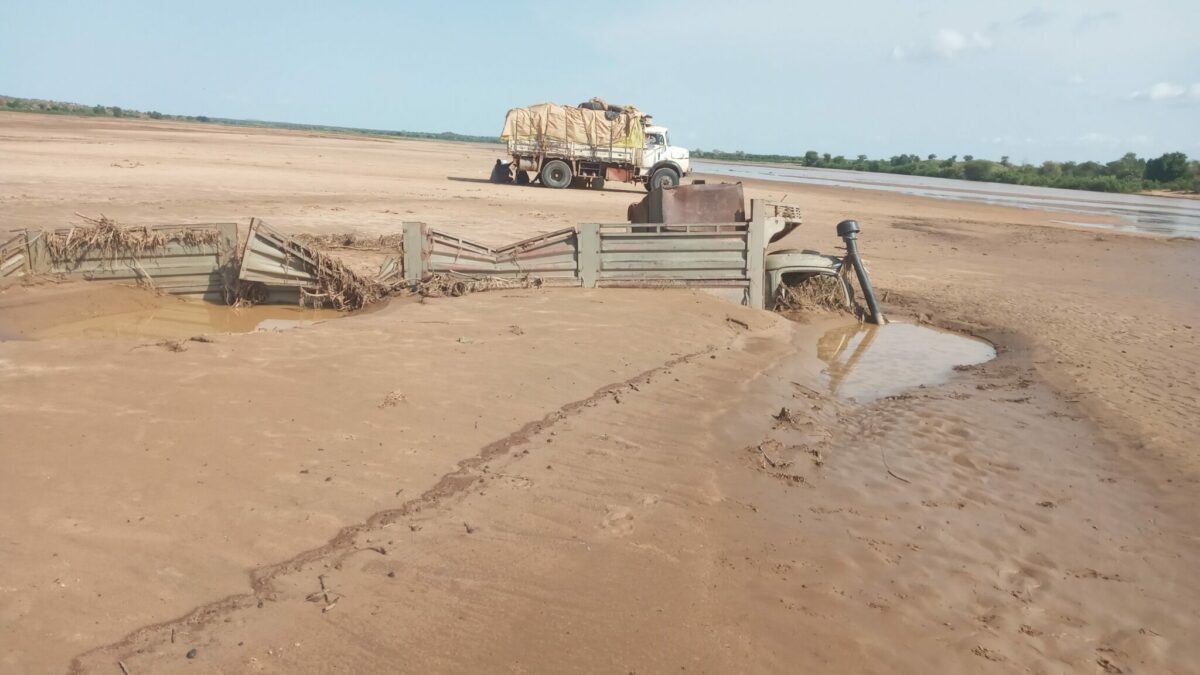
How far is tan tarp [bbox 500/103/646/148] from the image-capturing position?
2708cm

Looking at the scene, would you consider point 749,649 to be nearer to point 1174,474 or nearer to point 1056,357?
point 1174,474

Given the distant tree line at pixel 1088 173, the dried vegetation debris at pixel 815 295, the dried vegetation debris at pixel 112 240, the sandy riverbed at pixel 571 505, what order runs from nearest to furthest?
the sandy riverbed at pixel 571 505, the dried vegetation debris at pixel 112 240, the dried vegetation debris at pixel 815 295, the distant tree line at pixel 1088 173

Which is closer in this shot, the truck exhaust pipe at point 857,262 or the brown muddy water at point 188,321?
the brown muddy water at point 188,321

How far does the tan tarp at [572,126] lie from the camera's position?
27078 mm

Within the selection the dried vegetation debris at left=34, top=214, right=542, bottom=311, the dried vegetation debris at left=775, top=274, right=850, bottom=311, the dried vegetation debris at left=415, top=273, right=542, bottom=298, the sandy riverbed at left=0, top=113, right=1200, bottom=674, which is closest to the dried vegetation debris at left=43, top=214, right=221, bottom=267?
the dried vegetation debris at left=34, top=214, right=542, bottom=311

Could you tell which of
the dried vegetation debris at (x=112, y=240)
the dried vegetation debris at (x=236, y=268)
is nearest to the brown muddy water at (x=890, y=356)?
the dried vegetation debris at (x=236, y=268)

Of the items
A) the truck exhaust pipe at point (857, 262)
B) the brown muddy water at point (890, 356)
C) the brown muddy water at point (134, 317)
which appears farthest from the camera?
the truck exhaust pipe at point (857, 262)

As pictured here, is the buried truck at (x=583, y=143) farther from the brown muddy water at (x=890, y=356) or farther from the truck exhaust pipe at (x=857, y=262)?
the brown muddy water at (x=890, y=356)

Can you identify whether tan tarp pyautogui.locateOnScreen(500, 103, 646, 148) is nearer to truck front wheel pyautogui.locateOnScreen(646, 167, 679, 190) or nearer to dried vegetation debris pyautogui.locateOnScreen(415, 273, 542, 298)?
truck front wheel pyautogui.locateOnScreen(646, 167, 679, 190)

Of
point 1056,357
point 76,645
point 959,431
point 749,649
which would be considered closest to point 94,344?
point 76,645

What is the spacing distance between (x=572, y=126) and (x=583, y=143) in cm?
66

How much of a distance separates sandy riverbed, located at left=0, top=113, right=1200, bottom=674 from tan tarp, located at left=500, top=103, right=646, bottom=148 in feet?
64.8

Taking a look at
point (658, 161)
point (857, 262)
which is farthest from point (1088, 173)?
point (857, 262)

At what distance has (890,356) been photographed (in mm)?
8727
